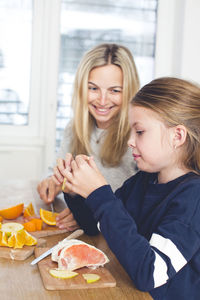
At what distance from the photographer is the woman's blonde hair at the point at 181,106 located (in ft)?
4.01

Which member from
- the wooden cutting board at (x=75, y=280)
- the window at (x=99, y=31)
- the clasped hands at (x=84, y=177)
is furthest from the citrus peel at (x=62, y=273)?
the window at (x=99, y=31)

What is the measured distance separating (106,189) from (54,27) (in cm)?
259

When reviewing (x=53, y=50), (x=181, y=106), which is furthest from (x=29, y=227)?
(x=53, y=50)

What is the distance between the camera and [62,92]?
12.0 ft

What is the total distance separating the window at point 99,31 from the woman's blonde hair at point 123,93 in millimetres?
1714

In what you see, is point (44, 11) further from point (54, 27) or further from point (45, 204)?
point (45, 204)

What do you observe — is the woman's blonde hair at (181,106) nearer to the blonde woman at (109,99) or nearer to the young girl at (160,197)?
the young girl at (160,197)

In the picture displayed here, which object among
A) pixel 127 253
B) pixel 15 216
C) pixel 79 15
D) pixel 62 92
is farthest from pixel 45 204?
pixel 79 15

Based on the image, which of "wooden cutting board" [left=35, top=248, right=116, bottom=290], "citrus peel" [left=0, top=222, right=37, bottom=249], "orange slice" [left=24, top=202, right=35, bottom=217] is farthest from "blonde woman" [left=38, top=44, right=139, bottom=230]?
"wooden cutting board" [left=35, top=248, right=116, bottom=290]

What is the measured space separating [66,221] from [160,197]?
342 millimetres

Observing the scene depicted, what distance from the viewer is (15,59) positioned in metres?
3.54

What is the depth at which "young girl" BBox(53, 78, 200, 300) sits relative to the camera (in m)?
1.04

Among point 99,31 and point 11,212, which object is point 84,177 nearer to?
point 11,212

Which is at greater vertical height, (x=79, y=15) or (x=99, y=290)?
(x=79, y=15)
